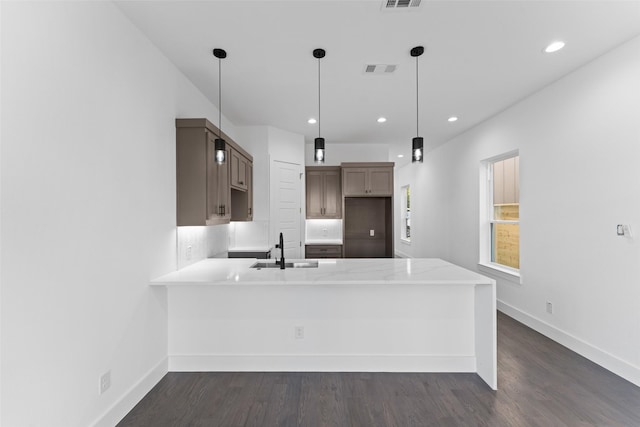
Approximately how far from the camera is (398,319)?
2.69 m

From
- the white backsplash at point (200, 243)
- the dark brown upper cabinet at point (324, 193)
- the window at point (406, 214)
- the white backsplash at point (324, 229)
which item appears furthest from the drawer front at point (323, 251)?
the window at point (406, 214)

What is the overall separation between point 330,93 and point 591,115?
264 cm

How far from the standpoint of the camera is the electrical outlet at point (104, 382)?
189 centimetres

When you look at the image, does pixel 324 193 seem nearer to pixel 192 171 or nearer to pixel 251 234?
pixel 251 234

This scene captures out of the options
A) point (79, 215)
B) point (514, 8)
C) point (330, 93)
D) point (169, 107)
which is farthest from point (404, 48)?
point (79, 215)

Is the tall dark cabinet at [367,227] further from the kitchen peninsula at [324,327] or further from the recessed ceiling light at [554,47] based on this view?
the recessed ceiling light at [554,47]

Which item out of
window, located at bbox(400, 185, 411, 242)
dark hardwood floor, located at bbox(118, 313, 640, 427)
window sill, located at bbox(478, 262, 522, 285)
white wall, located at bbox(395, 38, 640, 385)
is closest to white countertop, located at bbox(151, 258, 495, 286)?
dark hardwood floor, located at bbox(118, 313, 640, 427)

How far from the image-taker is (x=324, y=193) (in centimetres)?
575

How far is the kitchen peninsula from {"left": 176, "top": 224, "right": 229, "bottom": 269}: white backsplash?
0.40 meters

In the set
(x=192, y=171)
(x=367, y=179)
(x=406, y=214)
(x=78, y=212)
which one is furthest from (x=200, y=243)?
(x=406, y=214)

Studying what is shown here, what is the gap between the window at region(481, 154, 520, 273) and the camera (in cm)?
416

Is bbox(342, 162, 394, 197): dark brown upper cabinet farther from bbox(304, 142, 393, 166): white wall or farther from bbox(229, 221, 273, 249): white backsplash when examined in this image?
bbox(229, 221, 273, 249): white backsplash

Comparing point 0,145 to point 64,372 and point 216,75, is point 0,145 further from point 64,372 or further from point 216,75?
point 216,75

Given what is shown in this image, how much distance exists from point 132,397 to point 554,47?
4434 mm
